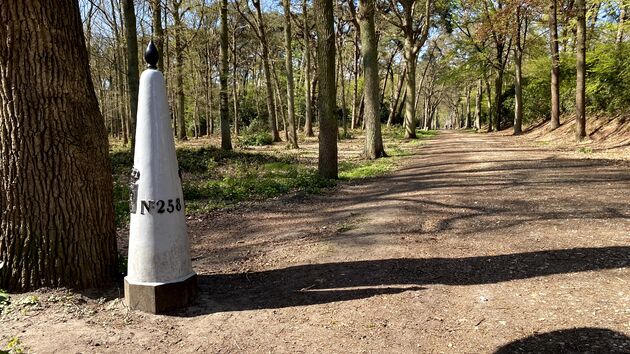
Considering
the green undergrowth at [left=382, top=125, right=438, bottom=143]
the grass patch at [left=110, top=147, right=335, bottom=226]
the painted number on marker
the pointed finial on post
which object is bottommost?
the grass patch at [left=110, top=147, right=335, bottom=226]

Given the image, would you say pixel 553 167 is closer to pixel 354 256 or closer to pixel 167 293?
pixel 354 256

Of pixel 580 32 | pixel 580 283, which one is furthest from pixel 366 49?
pixel 580 283

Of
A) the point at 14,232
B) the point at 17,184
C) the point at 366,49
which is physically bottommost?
the point at 14,232

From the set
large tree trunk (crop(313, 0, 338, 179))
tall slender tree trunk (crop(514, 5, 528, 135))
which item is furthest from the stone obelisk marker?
tall slender tree trunk (crop(514, 5, 528, 135))

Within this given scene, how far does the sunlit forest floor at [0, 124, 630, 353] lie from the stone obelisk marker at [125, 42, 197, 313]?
19 centimetres

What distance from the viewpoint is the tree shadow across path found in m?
4.08

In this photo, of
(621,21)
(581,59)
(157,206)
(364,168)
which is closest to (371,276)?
(157,206)

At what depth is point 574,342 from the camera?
9.73ft

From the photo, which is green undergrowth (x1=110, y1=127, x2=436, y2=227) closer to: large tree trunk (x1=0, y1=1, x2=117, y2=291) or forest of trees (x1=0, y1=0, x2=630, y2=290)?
forest of trees (x1=0, y1=0, x2=630, y2=290)

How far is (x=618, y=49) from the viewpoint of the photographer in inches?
688

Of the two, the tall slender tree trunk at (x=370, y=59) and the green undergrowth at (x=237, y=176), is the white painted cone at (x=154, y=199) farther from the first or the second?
the tall slender tree trunk at (x=370, y=59)

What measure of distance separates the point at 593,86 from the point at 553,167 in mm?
10183

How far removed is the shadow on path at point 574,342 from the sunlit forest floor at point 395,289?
1cm

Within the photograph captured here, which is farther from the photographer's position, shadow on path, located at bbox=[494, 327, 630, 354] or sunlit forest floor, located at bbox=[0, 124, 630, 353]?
sunlit forest floor, located at bbox=[0, 124, 630, 353]
